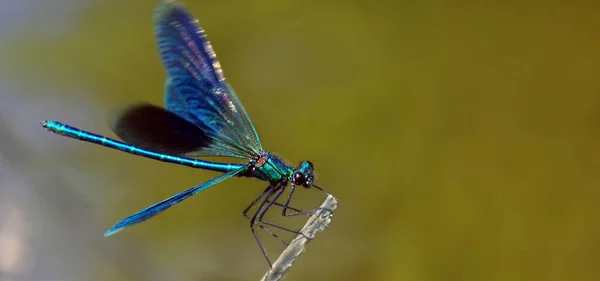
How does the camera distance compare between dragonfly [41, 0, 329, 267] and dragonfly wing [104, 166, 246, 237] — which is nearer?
dragonfly wing [104, 166, 246, 237]

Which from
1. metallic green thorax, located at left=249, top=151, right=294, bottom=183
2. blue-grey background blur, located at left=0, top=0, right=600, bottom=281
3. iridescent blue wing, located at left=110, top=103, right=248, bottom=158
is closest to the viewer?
iridescent blue wing, located at left=110, top=103, right=248, bottom=158

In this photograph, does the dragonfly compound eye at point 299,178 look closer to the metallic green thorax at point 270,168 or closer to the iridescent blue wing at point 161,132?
the metallic green thorax at point 270,168

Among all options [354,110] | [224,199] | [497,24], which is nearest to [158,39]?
[224,199]

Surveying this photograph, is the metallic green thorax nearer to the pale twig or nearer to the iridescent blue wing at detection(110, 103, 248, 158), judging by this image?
the iridescent blue wing at detection(110, 103, 248, 158)

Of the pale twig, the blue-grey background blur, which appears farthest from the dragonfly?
the blue-grey background blur

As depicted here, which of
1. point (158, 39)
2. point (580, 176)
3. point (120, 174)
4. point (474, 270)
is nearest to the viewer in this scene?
point (158, 39)

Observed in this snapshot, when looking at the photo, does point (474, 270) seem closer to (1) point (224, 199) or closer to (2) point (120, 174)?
(1) point (224, 199)
